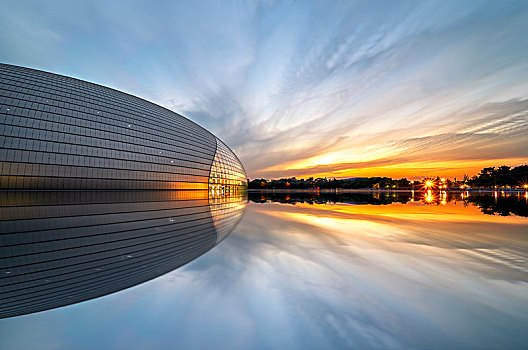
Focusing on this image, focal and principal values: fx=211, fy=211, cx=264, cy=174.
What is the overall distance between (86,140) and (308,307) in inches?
1335

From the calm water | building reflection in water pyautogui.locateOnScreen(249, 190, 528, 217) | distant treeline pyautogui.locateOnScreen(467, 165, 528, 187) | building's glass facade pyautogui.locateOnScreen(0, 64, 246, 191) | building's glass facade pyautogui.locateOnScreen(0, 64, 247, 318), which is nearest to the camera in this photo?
the calm water

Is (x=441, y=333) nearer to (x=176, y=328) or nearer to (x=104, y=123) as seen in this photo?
(x=176, y=328)

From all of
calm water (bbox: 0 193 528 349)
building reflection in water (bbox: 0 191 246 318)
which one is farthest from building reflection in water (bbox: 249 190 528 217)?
building reflection in water (bbox: 0 191 246 318)

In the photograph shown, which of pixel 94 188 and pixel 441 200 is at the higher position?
pixel 94 188

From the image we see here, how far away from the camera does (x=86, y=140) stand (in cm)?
2691

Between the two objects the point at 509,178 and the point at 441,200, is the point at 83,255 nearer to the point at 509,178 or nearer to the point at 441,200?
the point at 441,200

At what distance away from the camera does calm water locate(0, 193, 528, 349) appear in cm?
234

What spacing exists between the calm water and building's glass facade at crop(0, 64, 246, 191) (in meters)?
29.2

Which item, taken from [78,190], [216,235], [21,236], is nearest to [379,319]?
[216,235]

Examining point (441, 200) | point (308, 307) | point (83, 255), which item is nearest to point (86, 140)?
point (83, 255)

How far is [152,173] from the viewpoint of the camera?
104ft

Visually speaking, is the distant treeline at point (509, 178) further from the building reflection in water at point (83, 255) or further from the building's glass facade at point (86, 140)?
the building reflection in water at point (83, 255)

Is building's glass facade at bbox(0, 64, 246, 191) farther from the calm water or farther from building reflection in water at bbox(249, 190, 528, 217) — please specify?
the calm water

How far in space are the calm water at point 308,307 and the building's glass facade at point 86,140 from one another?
29226 mm
